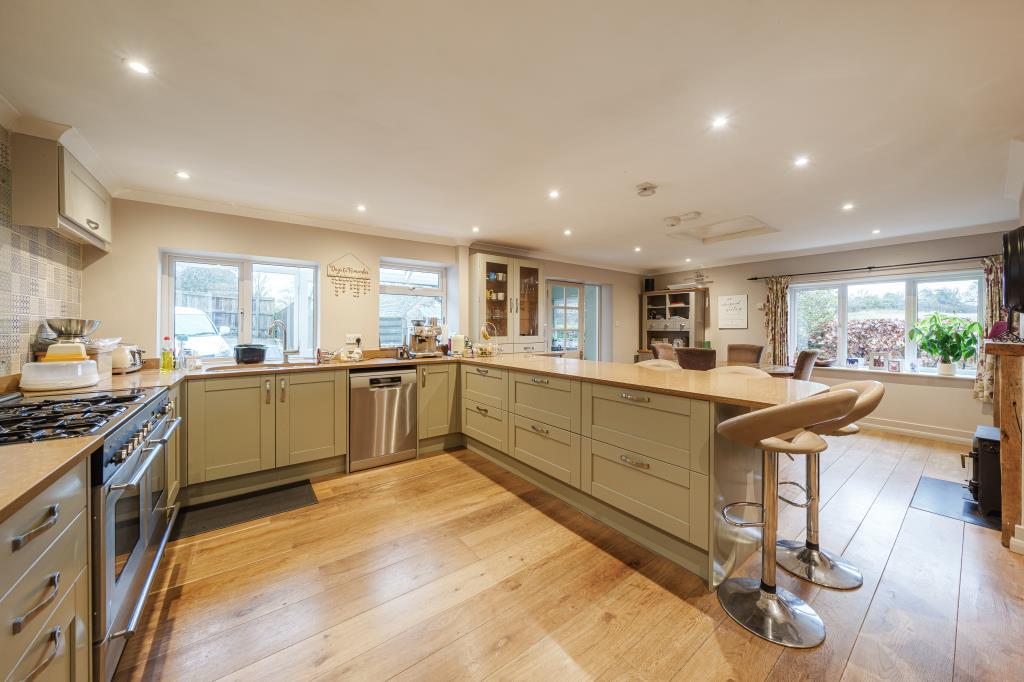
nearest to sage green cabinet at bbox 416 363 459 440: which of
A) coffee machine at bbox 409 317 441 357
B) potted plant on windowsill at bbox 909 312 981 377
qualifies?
coffee machine at bbox 409 317 441 357

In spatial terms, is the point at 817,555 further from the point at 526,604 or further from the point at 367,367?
the point at 367,367

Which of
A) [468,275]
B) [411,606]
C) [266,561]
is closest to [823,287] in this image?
[468,275]

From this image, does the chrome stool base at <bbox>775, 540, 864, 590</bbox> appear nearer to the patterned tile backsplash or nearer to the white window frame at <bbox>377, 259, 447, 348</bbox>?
the white window frame at <bbox>377, 259, 447, 348</bbox>

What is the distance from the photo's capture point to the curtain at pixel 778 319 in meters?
5.48

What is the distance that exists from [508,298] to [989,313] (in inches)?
203

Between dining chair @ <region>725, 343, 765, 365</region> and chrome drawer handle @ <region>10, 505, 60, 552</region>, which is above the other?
dining chair @ <region>725, 343, 765, 365</region>

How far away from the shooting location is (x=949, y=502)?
8.59 feet

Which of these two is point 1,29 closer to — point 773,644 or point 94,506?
point 94,506

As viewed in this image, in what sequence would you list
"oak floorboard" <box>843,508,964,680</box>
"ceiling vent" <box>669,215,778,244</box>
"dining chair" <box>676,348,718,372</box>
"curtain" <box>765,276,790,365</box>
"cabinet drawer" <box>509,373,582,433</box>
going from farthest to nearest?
"curtain" <box>765,276,790,365</box>
"ceiling vent" <box>669,215,778,244</box>
"dining chair" <box>676,348,718,372</box>
"cabinet drawer" <box>509,373,582,433</box>
"oak floorboard" <box>843,508,964,680</box>

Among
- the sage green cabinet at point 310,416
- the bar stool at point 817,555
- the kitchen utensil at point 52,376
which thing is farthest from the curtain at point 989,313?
the kitchen utensil at point 52,376

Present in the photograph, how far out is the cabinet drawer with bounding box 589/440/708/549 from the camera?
178 centimetres

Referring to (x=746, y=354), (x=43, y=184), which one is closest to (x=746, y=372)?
(x=746, y=354)

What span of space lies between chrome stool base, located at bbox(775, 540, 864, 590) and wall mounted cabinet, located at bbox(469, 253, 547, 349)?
3530 millimetres

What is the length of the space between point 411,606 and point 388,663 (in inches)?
11.0
